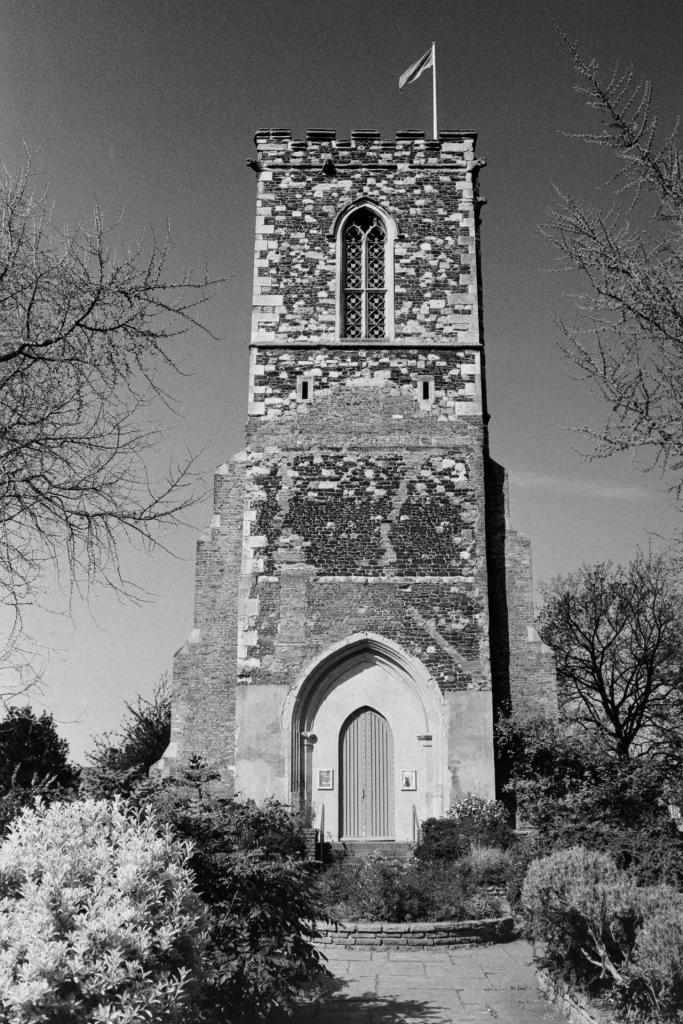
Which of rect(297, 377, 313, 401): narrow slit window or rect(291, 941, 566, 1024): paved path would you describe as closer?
rect(291, 941, 566, 1024): paved path

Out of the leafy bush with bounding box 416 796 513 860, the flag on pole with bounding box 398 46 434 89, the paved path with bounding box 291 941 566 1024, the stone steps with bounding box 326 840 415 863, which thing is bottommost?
the paved path with bounding box 291 941 566 1024

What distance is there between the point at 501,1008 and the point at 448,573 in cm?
992

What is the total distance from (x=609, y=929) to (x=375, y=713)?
10.3 meters

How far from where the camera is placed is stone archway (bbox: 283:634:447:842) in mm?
16891

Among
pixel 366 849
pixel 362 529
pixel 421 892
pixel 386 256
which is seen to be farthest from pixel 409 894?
pixel 386 256

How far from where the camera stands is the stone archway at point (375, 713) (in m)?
16.9

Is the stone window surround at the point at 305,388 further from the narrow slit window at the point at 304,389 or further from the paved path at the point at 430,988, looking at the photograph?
the paved path at the point at 430,988

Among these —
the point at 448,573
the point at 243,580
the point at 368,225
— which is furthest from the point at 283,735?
the point at 368,225

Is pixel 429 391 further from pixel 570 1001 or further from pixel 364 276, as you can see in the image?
pixel 570 1001

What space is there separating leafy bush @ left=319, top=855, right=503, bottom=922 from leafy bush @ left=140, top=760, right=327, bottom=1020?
4.50 m

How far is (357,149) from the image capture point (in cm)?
2027

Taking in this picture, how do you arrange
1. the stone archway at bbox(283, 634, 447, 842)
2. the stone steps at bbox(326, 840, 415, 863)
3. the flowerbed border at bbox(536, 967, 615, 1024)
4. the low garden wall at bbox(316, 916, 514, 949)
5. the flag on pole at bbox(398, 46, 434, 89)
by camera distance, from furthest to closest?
the flag on pole at bbox(398, 46, 434, 89) → the stone archway at bbox(283, 634, 447, 842) → the stone steps at bbox(326, 840, 415, 863) → the low garden wall at bbox(316, 916, 514, 949) → the flowerbed border at bbox(536, 967, 615, 1024)

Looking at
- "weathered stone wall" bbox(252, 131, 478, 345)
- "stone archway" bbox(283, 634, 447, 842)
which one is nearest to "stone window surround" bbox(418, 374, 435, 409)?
"weathered stone wall" bbox(252, 131, 478, 345)

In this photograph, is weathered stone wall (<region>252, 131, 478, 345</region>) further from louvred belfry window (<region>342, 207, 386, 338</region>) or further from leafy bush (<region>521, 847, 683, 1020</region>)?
leafy bush (<region>521, 847, 683, 1020</region>)
